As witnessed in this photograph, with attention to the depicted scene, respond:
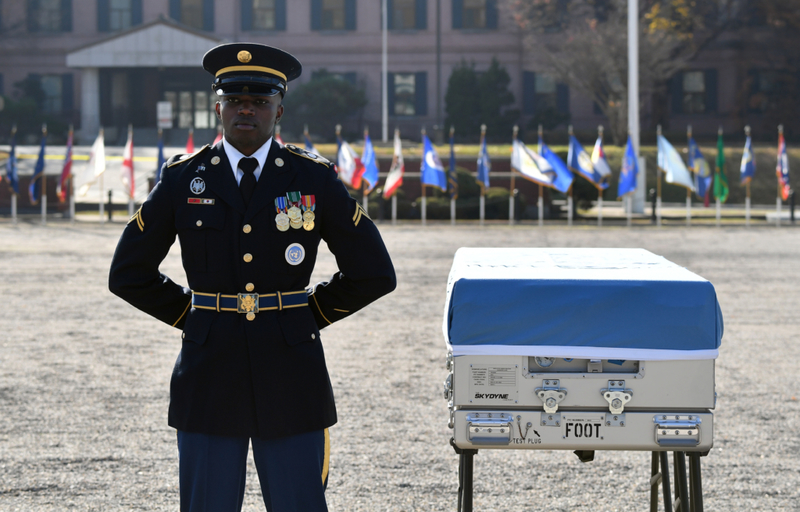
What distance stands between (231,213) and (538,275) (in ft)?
3.45

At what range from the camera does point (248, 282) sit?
2.97 meters

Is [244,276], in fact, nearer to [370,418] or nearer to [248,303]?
[248,303]

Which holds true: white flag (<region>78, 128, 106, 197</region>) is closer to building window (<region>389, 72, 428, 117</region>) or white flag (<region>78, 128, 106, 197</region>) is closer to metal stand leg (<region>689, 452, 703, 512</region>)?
metal stand leg (<region>689, 452, 703, 512</region>)

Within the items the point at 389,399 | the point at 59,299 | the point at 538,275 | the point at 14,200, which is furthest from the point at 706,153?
the point at 538,275

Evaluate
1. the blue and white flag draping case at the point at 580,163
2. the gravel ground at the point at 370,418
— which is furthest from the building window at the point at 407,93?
the gravel ground at the point at 370,418

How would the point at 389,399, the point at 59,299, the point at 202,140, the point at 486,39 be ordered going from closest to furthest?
the point at 389,399 → the point at 59,299 → the point at 202,140 → the point at 486,39

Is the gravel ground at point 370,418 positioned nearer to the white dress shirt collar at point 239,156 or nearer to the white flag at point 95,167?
the white dress shirt collar at point 239,156

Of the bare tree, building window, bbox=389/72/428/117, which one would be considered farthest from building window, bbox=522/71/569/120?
building window, bbox=389/72/428/117

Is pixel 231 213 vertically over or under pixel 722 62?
under

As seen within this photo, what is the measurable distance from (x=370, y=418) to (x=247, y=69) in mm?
3582

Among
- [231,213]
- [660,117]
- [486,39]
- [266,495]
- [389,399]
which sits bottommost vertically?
[389,399]

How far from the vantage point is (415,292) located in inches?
471

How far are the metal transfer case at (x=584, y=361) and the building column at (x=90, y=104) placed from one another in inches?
1730

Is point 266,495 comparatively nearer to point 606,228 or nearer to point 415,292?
point 415,292
